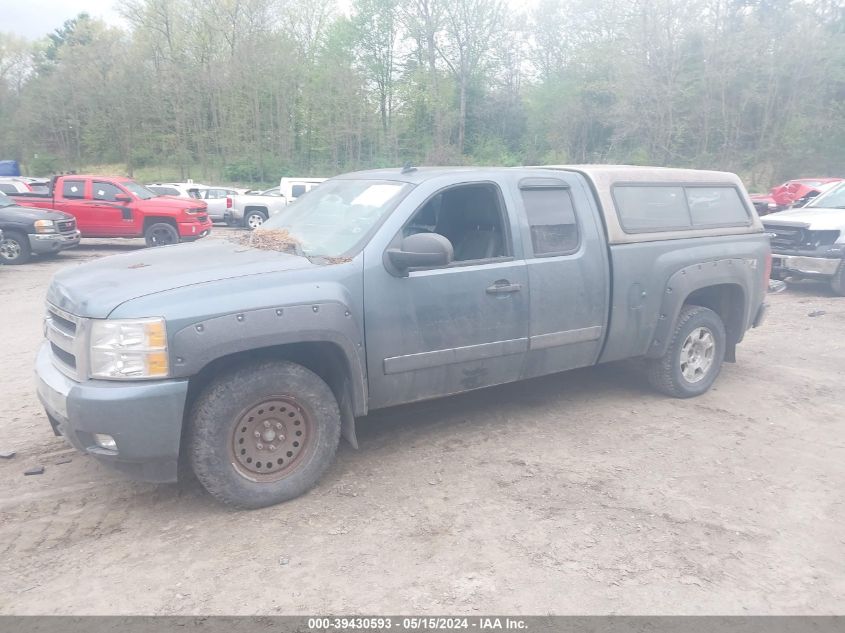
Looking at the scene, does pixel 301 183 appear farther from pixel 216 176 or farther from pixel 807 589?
pixel 807 589

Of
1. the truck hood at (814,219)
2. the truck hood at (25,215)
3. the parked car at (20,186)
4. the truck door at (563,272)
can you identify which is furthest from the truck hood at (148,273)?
the parked car at (20,186)

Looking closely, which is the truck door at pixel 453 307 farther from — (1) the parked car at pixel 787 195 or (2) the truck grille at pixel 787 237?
(1) the parked car at pixel 787 195

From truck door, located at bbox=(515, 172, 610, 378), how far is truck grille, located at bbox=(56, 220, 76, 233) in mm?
13159

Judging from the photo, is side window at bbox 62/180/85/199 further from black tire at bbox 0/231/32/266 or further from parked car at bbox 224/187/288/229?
parked car at bbox 224/187/288/229

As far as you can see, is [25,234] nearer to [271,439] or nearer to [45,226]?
[45,226]

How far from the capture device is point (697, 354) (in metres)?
5.86

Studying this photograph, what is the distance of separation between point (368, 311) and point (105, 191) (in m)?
15.0

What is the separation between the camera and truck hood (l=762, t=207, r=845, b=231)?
10.6m

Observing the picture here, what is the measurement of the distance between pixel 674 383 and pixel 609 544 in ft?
8.46

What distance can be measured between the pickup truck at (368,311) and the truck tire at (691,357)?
0.06 ft

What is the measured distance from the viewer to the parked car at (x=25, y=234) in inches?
557

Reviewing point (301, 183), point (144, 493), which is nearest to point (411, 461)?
point (144, 493)

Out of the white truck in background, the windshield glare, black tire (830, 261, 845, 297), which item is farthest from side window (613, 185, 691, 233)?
the white truck in background

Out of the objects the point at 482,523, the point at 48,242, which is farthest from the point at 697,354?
the point at 48,242
